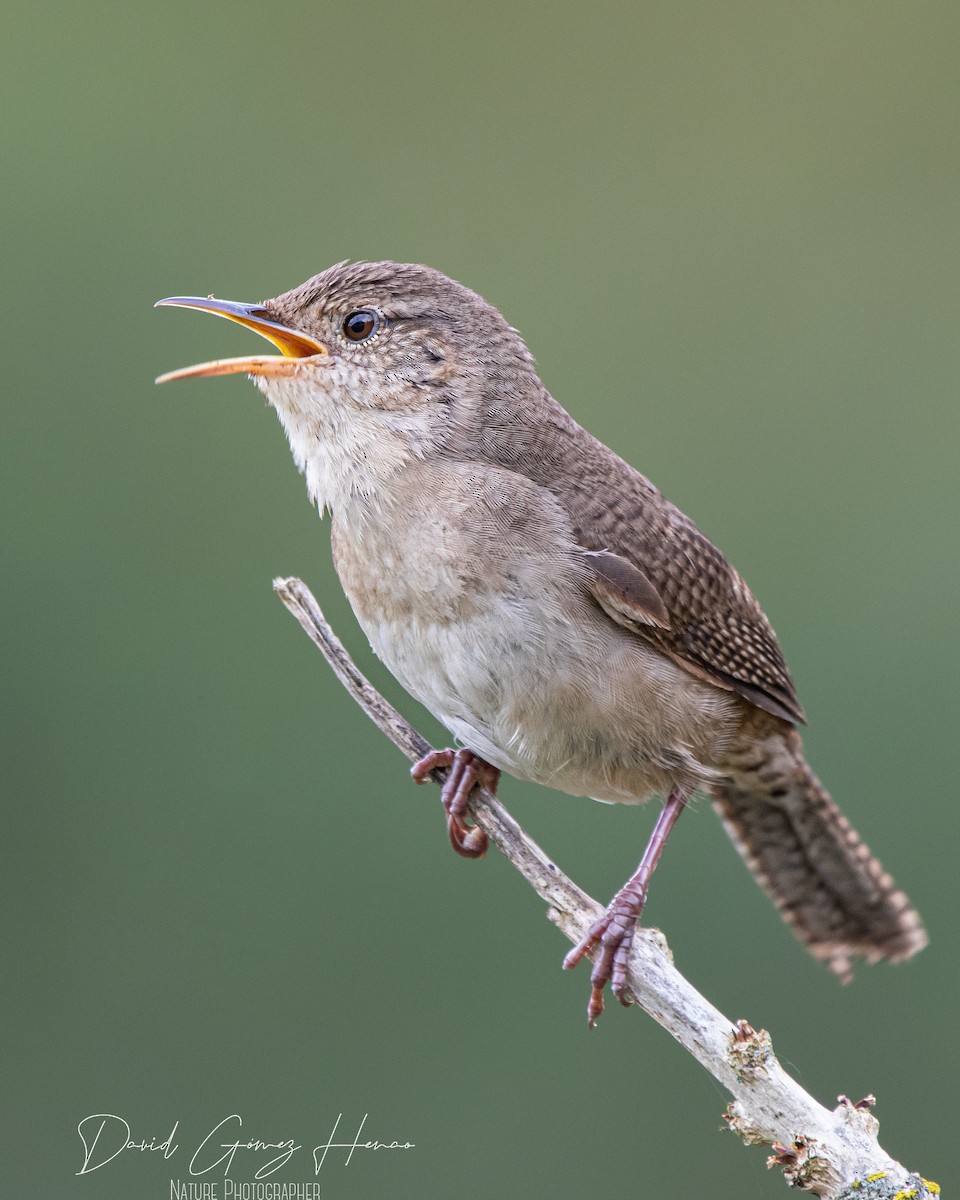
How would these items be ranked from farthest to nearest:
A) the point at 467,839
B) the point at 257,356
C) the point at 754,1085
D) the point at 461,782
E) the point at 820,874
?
the point at 820,874
the point at 467,839
the point at 461,782
the point at 257,356
the point at 754,1085

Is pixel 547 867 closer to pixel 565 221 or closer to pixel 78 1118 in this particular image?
pixel 78 1118

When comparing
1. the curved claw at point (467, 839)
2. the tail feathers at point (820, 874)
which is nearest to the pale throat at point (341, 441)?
the curved claw at point (467, 839)

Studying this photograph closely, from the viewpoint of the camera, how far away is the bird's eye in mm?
3852

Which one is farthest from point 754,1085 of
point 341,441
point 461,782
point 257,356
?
point 257,356

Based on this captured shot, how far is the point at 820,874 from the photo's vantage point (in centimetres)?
439

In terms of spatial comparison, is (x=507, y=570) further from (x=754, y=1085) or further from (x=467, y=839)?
(x=754, y=1085)

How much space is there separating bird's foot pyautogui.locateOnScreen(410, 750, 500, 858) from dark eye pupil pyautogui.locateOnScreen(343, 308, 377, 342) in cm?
105

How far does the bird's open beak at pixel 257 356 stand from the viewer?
3604mm

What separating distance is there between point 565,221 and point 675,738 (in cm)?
384

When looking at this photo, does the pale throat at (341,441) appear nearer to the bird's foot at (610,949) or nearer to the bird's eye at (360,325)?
the bird's eye at (360,325)

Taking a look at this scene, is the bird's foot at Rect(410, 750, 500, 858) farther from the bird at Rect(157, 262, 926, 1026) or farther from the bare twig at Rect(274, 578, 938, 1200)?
the bare twig at Rect(274, 578, 938, 1200)

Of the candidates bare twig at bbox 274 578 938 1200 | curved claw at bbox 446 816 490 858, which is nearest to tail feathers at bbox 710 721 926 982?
curved claw at bbox 446 816 490 858

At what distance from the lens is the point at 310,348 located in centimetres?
391

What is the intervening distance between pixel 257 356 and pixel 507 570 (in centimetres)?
82
